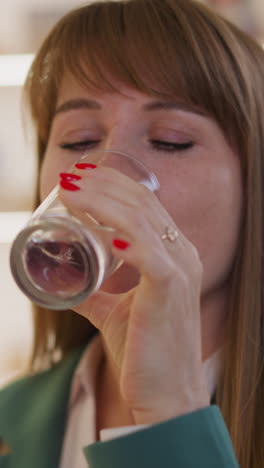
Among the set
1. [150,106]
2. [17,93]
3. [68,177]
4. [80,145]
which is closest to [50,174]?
[80,145]

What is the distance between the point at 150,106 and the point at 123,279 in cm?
25

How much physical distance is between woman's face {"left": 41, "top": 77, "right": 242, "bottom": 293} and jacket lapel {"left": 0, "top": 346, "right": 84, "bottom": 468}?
14.2 inches

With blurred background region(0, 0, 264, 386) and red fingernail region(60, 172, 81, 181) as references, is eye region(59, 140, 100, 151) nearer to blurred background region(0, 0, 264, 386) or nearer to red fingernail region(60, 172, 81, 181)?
red fingernail region(60, 172, 81, 181)

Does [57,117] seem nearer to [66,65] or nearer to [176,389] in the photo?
[66,65]

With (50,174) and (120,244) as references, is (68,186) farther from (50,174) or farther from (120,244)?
(50,174)

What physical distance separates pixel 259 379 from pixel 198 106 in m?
0.41

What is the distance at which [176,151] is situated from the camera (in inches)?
33.1

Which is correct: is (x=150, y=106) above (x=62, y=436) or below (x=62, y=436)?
above

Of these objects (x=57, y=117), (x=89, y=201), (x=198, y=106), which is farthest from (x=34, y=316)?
(x=89, y=201)

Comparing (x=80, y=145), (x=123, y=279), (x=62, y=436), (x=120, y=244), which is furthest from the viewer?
(x=62, y=436)

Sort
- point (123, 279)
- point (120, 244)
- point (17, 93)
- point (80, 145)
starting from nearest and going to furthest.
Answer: point (120, 244) < point (123, 279) < point (80, 145) < point (17, 93)

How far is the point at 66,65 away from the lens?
0.93 metres

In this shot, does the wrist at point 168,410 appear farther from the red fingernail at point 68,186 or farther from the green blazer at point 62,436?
the red fingernail at point 68,186

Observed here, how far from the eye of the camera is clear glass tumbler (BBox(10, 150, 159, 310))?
0.59 meters
